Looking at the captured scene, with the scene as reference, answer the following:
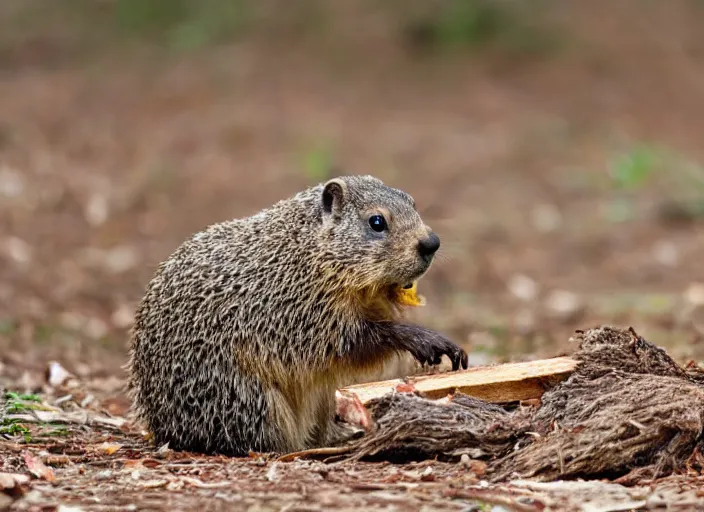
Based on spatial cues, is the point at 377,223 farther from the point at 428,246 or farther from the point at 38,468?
the point at 38,468

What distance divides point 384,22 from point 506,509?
62.5ft

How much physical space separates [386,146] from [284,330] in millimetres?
12269

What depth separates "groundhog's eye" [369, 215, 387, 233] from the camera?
22.4ft

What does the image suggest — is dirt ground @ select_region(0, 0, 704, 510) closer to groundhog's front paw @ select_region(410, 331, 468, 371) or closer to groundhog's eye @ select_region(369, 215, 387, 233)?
groundhog's front paw @ select_region(410, 331, 468, 371)

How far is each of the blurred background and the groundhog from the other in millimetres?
2485

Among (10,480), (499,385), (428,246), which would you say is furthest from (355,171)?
(10,480)

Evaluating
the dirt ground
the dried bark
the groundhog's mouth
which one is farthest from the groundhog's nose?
the dirt ground

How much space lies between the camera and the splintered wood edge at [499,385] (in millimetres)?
6184

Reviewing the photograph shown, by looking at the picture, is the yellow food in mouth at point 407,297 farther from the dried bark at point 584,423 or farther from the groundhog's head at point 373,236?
the dried bark at point 584,423

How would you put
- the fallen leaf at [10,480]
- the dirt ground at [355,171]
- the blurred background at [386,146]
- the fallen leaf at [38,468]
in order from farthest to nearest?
1. the blurred background at [386,146]
2. the dirt ground at [355,171]
3. the fallen leaf at [38,468]
4. the fallen leaf at [10,480]

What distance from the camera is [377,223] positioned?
22.3ft

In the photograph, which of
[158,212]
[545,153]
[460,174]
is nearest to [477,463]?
[158,212]

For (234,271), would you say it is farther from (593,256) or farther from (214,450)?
(593,256)

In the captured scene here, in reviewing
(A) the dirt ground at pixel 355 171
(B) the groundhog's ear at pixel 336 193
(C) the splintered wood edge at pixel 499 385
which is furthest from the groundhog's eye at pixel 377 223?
(A) the dirt ground at pixel 355 171
